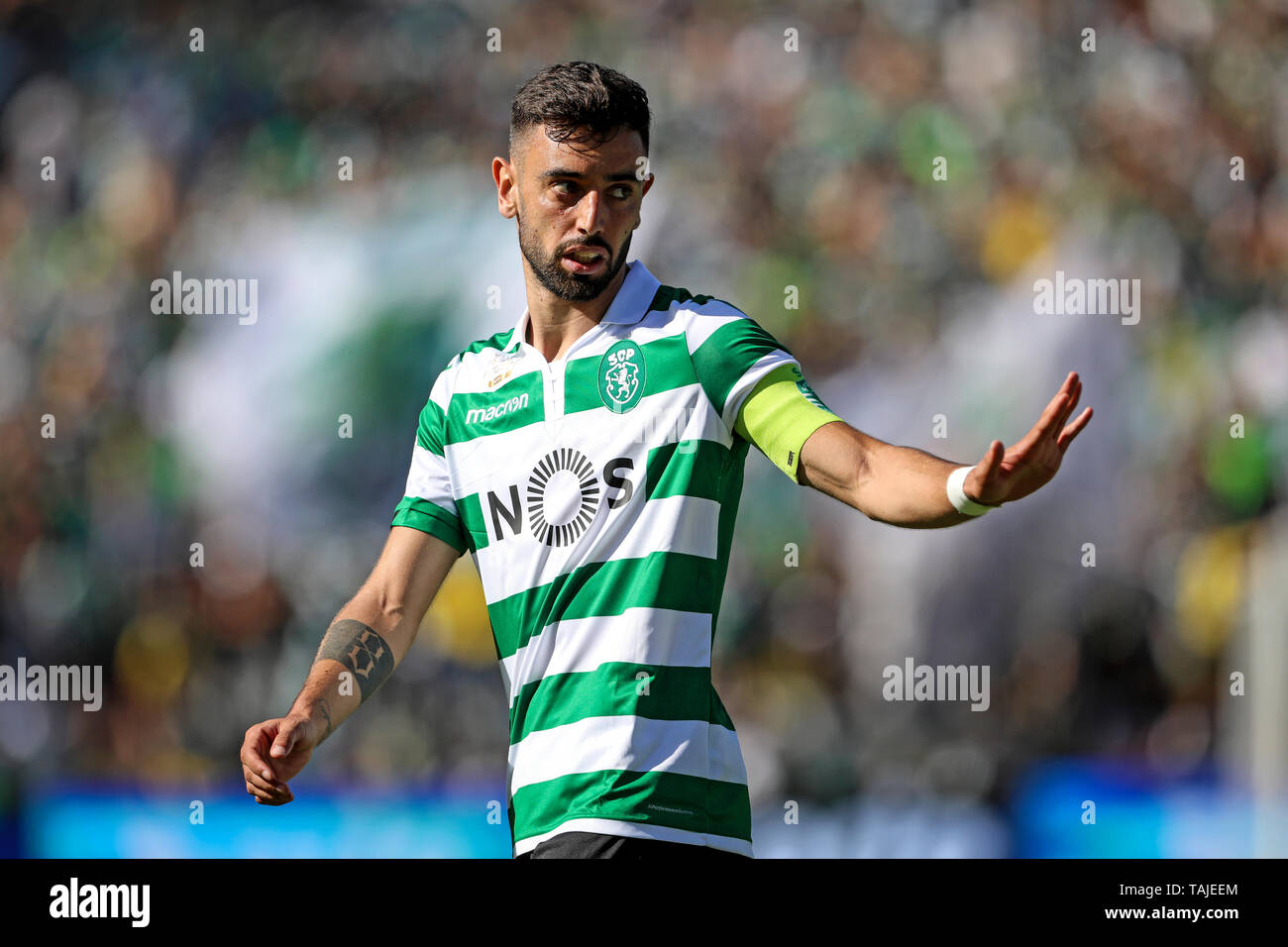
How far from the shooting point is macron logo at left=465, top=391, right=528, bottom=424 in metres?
2.51

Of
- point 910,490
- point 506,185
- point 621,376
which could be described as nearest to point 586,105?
point 506,185

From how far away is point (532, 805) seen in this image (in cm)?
230

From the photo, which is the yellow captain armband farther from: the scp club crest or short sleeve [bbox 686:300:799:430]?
the scp club crest

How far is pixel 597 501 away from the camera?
2342 mm

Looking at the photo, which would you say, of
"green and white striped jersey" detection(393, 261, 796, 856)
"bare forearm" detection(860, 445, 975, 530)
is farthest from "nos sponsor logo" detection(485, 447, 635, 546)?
"bare forearm" detection(860, 445, 975, 530)

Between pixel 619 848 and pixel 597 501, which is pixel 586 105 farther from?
pixel 619 848

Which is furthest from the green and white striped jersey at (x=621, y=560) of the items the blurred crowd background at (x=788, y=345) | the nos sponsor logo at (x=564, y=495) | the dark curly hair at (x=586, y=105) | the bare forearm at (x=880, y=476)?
the blurred crowd background at (x=788, y=345)

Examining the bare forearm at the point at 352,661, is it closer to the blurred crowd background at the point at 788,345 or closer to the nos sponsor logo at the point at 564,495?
the nos sponsor logo at the point at 564,495

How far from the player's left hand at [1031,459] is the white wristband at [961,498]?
0.11 feet

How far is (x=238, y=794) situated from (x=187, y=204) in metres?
2.47

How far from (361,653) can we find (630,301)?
879 millimetres

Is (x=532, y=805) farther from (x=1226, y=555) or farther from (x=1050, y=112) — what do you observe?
(x=1050, y=112)

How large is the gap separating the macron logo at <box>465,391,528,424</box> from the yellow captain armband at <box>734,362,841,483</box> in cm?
44

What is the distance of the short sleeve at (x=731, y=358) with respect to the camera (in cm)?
233
